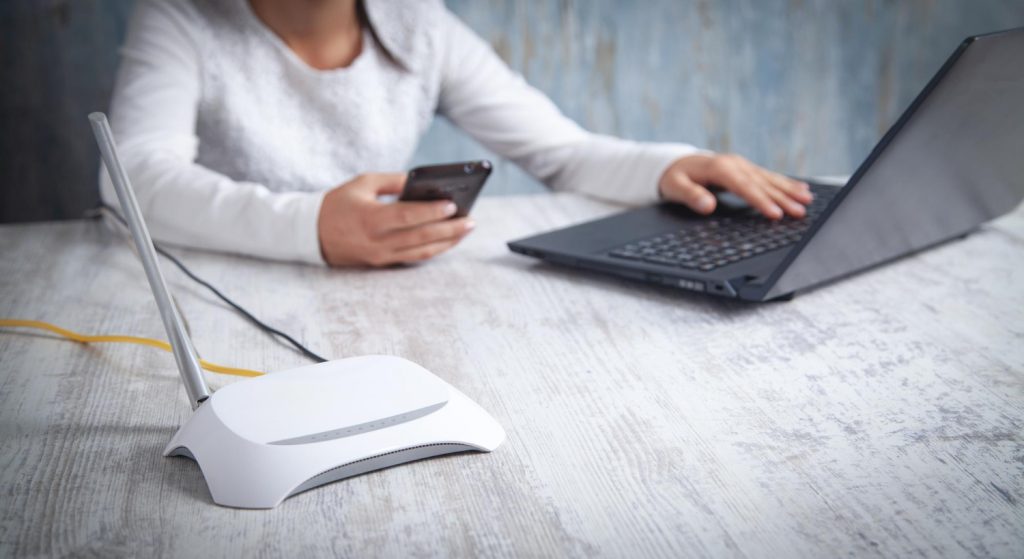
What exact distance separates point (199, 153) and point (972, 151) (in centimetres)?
100

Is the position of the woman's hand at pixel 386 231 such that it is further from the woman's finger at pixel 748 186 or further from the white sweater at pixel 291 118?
the woman's finger at pixel 748 186

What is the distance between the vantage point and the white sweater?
100cm

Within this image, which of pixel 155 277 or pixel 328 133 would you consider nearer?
pixel 155 277

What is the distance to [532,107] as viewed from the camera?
4.55 feet

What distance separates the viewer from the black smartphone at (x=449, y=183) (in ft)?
2.80

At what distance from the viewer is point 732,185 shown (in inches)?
37.9

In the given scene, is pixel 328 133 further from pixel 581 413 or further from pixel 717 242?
pixel 581 413

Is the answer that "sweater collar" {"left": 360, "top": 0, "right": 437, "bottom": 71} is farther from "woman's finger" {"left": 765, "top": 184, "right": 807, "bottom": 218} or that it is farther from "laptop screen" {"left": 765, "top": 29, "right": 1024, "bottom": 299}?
"laptop screen" {"left": 765, "top": 29, "right": 1024, "bottom": 299}

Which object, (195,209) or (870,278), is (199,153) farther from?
(870,278)

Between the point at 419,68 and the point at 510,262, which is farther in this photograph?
the point at 419,68

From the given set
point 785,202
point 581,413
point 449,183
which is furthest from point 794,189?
point 581,413

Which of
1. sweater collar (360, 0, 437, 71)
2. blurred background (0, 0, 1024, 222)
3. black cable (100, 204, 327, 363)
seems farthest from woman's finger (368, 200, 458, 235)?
blurred background (0, 0, 1024, 222)

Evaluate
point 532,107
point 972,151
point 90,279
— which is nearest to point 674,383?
point 972,151

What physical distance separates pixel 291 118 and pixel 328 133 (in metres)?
0.06
